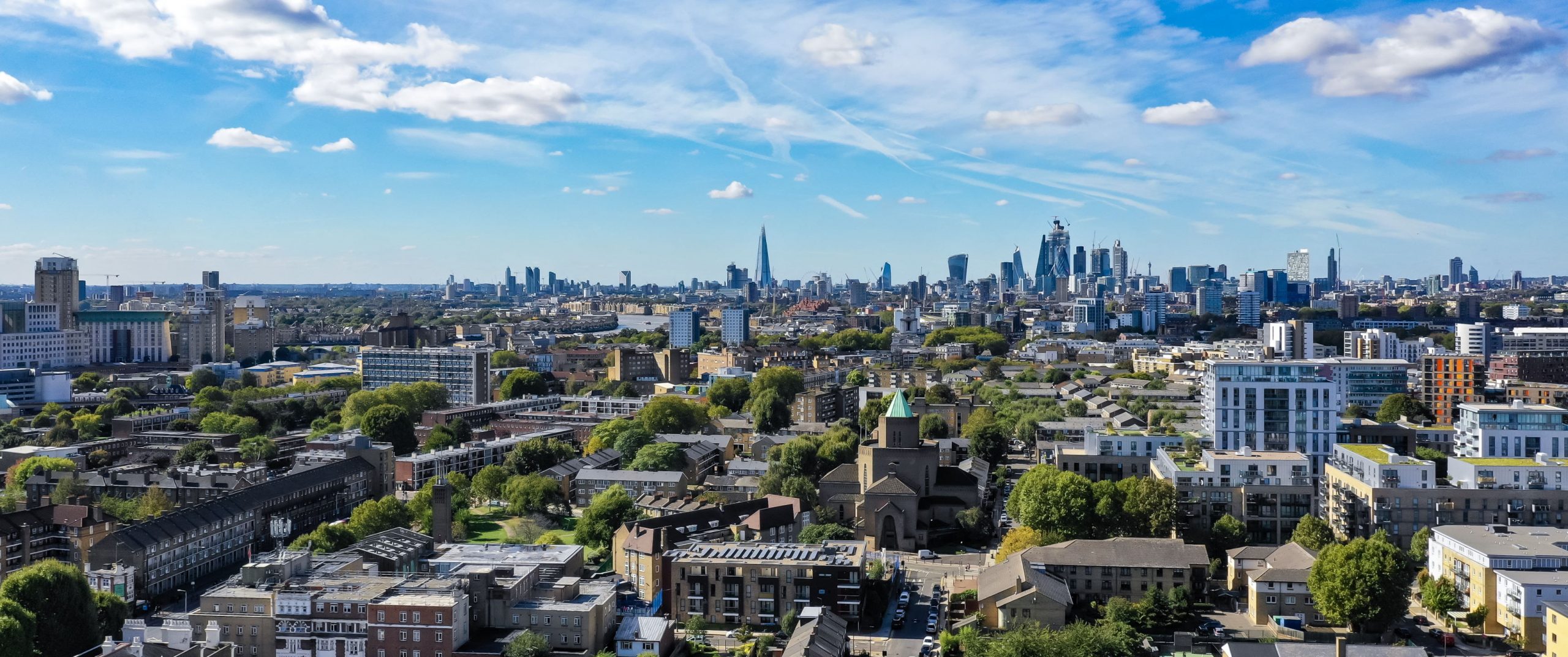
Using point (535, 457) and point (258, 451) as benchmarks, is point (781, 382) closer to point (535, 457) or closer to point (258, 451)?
point (535, 457)

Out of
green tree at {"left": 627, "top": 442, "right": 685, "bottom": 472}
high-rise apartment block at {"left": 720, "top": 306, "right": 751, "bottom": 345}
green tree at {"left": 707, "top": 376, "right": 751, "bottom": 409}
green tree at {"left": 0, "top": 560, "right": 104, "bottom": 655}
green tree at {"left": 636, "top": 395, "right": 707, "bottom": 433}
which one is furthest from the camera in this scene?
high-rise apartment block at {"left": 720, "top": 306, "right": 751, "bottom": 345}

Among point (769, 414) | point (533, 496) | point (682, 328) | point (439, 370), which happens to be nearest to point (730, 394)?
point (769, 414)

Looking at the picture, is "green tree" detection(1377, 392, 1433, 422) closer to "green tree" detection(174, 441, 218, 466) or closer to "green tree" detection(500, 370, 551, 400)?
"green tree" detection(500, 370, 551, 400)

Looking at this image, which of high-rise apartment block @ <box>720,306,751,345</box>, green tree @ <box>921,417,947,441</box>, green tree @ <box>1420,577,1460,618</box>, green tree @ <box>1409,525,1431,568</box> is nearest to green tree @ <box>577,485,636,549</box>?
green tree @ <box>921,417,947,441</box>

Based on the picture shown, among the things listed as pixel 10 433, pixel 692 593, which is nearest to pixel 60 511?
pixel 692 593

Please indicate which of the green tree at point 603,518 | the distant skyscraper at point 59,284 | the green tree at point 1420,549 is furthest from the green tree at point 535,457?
the distant skyscraper at point 59,284

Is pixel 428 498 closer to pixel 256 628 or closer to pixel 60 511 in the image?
pixel 60 511
